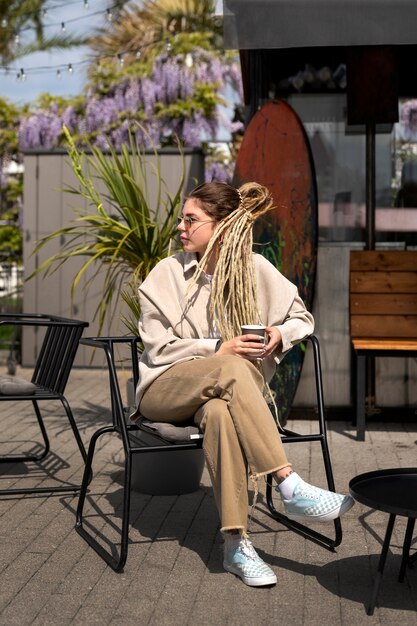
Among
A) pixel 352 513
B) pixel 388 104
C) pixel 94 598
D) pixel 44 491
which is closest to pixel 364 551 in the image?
pixel 352 513

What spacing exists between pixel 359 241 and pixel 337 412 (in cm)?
112

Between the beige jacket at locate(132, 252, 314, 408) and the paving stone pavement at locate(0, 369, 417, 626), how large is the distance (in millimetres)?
585

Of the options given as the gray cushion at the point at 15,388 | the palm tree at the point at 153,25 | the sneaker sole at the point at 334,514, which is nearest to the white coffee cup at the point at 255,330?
the sneaker sole at the point at 334,514

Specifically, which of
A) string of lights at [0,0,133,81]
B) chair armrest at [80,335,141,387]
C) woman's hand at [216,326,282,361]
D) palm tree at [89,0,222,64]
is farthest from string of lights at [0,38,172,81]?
woman's hand at [216,326,282,361]

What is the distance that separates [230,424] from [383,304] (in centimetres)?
299

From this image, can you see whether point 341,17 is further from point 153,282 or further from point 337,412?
point 337,412

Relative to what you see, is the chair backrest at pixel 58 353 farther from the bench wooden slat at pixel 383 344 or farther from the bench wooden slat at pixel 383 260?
the bench wooden slat at pixel 383 260

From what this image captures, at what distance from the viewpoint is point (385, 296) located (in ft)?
19.6

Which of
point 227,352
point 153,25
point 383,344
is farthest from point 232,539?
point 153,25

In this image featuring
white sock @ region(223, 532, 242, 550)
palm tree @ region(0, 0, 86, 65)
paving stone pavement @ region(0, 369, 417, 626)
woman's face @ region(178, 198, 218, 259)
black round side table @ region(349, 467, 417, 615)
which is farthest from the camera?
palm tree @ region(0, 0, 86, 65)

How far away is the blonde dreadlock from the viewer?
3469 millimetres

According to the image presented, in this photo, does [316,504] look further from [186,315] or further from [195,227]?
[195,227]

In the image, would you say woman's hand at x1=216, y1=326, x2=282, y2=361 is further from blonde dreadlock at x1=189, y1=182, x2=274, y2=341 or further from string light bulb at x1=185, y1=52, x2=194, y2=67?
string light bulb at x1=185, y1=52, x2=194, y2=67

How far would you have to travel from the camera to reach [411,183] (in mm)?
6312
